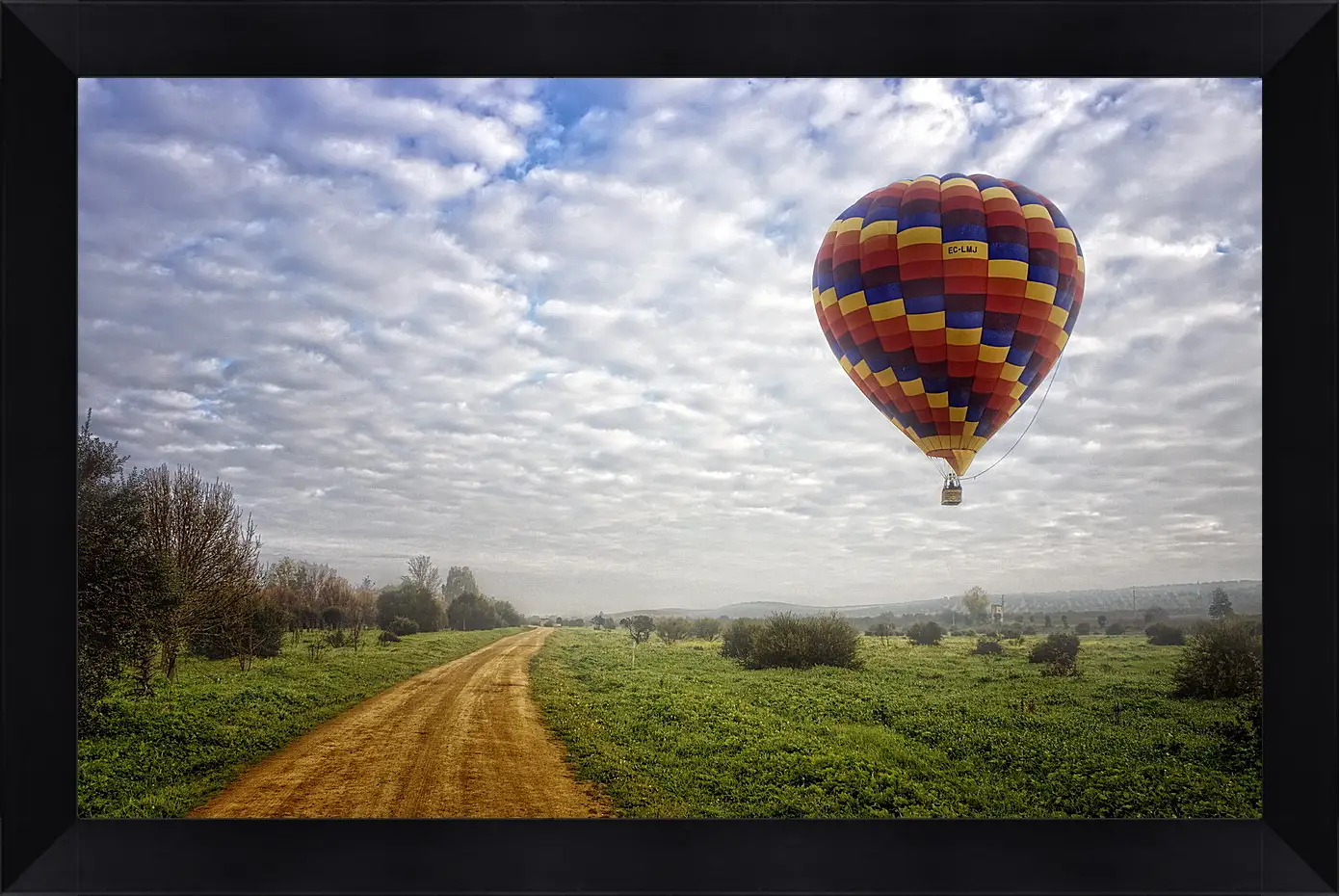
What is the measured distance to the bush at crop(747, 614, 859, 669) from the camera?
779cm

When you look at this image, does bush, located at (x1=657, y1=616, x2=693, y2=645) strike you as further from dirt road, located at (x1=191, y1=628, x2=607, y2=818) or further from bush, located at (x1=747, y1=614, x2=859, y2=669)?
dirt road, located at (x1=191, y1=628, x2=607, y2=818)

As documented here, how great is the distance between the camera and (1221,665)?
20.5 ft

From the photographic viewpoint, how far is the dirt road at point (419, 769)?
404cm

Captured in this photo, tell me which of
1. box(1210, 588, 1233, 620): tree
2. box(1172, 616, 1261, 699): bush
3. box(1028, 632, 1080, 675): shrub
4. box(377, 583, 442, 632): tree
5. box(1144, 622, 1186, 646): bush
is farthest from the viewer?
box(377, 583, 442, 632): tree

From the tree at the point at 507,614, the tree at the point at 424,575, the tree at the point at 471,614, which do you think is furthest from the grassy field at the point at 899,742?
the tree at the point at 507,614

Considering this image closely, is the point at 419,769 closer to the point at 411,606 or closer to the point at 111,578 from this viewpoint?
the point at 111,578

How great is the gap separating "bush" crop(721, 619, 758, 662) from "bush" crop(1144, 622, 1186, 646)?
4424 mm

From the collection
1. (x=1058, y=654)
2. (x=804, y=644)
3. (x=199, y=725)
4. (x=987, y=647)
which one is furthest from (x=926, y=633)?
(x=199, y=725)

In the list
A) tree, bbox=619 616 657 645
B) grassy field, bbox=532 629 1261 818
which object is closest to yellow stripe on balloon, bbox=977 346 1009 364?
grassy field, bbox=532 629 1261 818

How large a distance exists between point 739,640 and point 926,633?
3.23 meters
